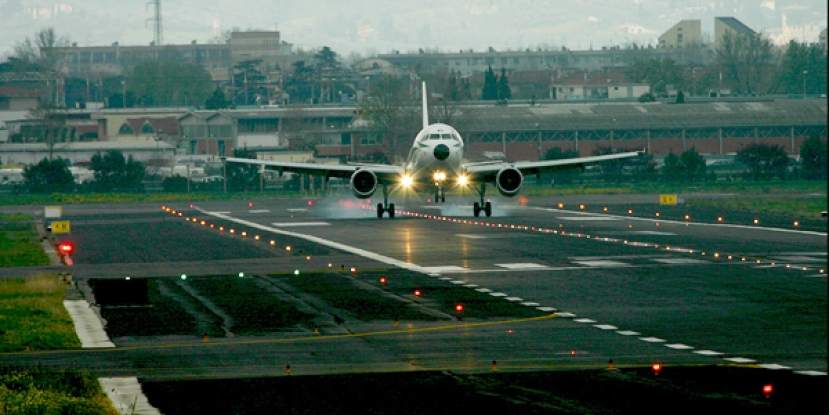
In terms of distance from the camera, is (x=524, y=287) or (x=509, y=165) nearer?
(x=524, y=287)

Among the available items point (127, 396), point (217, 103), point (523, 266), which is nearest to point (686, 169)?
point (523, 266)

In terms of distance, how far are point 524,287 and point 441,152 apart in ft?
81.3

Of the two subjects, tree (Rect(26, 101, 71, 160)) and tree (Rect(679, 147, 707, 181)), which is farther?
tree (Rect(26, 101, 71, 160))

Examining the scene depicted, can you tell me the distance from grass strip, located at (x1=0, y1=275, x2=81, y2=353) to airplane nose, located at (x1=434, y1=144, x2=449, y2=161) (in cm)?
2398

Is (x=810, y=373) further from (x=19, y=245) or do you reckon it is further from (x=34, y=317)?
(x=19, y=245)

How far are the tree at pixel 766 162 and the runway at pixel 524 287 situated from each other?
150 ft

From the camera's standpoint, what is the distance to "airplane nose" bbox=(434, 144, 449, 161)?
5488 cm

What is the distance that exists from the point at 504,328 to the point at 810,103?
136466mm

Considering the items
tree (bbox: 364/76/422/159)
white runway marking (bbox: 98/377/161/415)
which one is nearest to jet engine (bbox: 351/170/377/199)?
white runway marking (bbox: 98/377/161/415)

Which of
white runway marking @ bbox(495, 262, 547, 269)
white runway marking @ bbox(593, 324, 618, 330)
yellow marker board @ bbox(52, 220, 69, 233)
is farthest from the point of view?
yellow marker board @ bbox(52, 220, 69, 233)

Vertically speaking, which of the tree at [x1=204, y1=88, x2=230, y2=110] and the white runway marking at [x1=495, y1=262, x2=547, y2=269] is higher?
the tree at [x1=204, y1=88, x2=230, y2=110]

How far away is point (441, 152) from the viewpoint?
180 feet

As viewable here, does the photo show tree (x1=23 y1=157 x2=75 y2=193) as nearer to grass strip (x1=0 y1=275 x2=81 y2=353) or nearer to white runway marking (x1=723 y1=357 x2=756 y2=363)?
grass strip (x1=0 y1=275 x2=81 y2=353)

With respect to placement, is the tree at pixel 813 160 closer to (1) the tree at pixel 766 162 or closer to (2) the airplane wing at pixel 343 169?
(1) the tree at pixel 766 162
